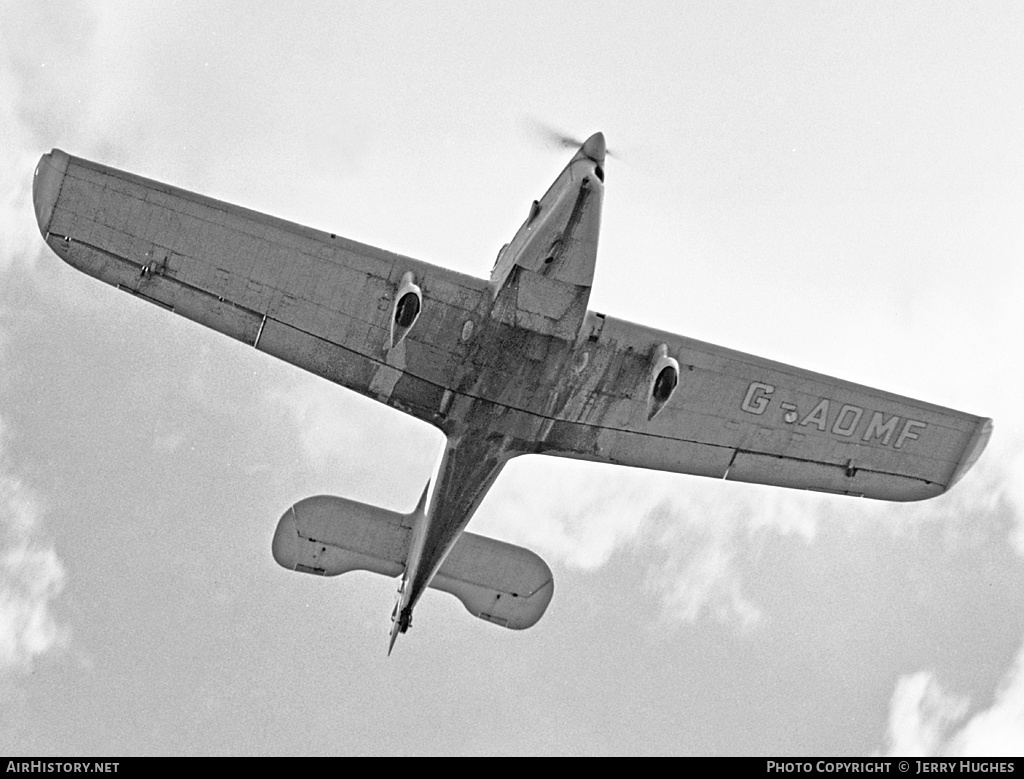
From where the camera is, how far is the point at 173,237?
1581 centimetres

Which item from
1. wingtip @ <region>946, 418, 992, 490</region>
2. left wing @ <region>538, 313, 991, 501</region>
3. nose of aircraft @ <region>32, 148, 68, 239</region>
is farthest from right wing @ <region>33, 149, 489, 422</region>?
wingtip @ <region>946, 418, 992, 490</region>

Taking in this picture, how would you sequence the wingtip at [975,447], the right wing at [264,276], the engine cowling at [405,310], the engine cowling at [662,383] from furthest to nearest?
1. the wingtip at [975,447]
2. the engine cowling at [662,383]
3. the engine cowling at [405,310]
4. the right wing at [264,276]

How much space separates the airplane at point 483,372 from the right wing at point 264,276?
1.0 inches

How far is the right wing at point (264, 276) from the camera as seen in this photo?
15.4 meters

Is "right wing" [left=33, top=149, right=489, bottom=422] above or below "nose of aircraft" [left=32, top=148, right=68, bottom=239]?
below

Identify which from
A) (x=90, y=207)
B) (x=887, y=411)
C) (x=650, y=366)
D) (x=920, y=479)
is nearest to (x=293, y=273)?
(x=90, y=207)

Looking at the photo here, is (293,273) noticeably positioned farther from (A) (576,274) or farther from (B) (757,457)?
(B) (757,457)

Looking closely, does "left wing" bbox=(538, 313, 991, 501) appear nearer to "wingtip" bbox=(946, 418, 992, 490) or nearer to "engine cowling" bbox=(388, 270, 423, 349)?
"wingtip" bbox=(946, 418, 992, 490)

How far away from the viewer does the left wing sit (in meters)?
17.4

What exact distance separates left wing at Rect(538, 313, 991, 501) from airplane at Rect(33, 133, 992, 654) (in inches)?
1.3

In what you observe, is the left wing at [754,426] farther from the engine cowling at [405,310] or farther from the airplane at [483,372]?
the engine cowling at [405,310]

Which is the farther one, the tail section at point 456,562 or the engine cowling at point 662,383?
the tail section at point 456,562

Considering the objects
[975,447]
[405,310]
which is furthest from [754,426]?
[405,310]

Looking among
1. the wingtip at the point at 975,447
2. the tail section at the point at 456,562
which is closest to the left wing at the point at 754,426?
the wingtip at the point at 975,447
